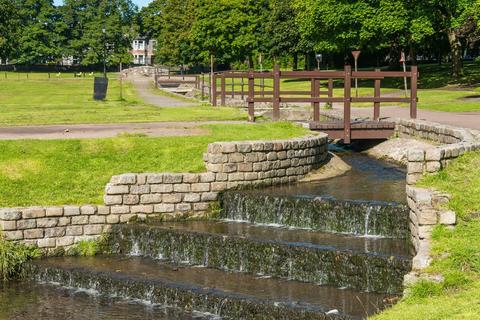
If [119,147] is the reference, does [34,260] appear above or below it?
below

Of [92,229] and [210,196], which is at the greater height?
[210,196]

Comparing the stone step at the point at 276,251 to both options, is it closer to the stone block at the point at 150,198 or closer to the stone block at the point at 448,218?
the stone block at the point at 150,198

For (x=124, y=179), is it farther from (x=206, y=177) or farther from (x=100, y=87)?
(x=100, y=87)

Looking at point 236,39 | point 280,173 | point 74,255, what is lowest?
point 74,255

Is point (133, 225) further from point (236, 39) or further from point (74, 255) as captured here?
point (236, 39)

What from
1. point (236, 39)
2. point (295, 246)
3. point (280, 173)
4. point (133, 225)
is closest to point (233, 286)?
point (295, 246)

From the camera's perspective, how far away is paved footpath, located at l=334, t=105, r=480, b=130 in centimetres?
2245

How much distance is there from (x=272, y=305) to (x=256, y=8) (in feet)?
239

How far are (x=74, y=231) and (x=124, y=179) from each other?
4.47 feet

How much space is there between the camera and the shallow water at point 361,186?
578 inches

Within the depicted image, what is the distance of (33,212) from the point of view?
44.1ft

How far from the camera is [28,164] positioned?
15266 millimetres

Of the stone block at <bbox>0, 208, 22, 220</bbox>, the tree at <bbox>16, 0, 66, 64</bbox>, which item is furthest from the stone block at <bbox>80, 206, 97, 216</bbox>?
the tree at <bbox>16, 0, 66, 64</bbox>

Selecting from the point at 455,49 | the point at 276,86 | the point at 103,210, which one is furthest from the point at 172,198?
the point at 455,49
